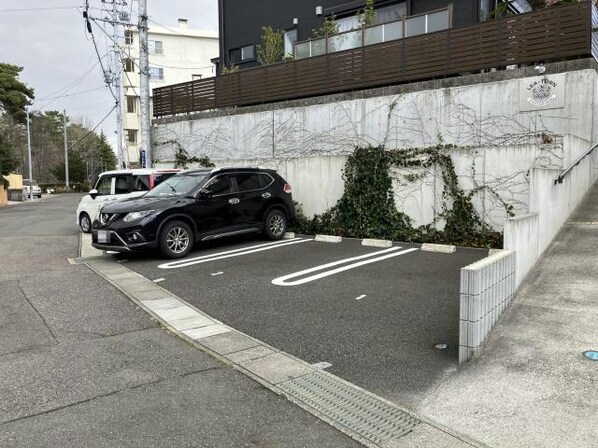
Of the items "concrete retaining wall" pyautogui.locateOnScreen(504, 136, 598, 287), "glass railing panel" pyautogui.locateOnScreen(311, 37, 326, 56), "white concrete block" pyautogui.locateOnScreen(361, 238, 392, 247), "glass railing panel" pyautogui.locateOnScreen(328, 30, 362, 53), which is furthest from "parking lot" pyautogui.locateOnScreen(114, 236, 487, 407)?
"glass railing panel" pyautogui.locateOnScreen(311, 37, 326, 56)

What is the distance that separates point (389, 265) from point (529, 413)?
466 cm

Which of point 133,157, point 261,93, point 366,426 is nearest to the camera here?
point 366,426

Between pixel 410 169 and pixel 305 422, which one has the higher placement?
pixel 410 169

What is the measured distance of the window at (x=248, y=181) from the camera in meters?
10.2

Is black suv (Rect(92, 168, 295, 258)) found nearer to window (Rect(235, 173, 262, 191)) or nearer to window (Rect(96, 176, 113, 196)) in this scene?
window (Rect(235, 173, 262, 191))

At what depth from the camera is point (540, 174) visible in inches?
252

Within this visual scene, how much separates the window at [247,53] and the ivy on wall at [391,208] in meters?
11.0

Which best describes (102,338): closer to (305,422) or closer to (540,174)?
(305,422)

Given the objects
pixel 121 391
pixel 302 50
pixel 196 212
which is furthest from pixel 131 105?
pixel 121 391

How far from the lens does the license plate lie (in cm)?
879

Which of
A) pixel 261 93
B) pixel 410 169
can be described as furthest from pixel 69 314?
pixel 261 93

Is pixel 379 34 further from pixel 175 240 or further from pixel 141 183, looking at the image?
pixel 175 240

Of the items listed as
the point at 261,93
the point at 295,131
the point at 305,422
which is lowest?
the point at 305,422

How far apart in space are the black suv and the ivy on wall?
4.07 ft
